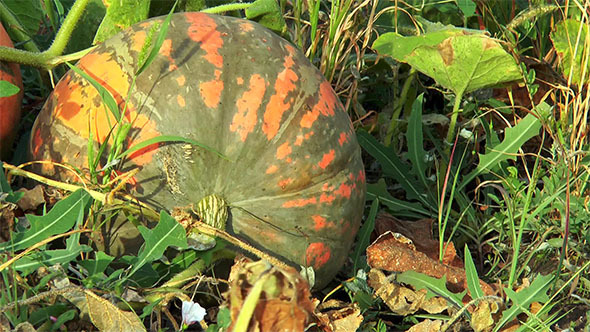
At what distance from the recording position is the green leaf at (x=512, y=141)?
9.18 ft

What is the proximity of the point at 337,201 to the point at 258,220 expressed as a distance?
269 millimetres

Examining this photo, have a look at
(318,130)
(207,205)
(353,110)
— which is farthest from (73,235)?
(353,110)

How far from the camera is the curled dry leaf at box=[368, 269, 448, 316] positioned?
7.34 ft

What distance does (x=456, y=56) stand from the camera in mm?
2689

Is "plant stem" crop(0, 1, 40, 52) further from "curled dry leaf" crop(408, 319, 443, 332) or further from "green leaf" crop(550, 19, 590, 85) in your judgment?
"green leaf" crop(550, 19, 590, 85)

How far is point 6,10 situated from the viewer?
281cm

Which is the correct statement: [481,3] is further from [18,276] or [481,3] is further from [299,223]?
[18,276]

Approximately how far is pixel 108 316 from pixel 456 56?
151 centimetres

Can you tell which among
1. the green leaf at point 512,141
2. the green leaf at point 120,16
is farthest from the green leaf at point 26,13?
the green leaf at point 512,141

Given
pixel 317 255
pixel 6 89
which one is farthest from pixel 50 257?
pixel 317 255

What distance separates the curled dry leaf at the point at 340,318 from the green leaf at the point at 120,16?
1134mm

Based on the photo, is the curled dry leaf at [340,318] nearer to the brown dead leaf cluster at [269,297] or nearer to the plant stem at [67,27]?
the brown dead leaf cluster at [269,297]

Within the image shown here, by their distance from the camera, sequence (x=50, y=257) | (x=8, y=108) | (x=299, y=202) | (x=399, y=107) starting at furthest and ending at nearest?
(x=399, y=107)
(x=8, y=108)
(x=299, y=202)
(x=50, y=257)

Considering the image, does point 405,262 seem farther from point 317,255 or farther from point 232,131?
point 232,131
